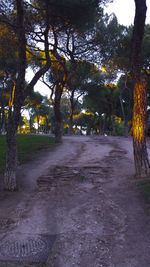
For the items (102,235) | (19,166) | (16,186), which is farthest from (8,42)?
(102,235)

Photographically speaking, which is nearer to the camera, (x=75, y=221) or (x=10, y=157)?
(x=75, y=221)

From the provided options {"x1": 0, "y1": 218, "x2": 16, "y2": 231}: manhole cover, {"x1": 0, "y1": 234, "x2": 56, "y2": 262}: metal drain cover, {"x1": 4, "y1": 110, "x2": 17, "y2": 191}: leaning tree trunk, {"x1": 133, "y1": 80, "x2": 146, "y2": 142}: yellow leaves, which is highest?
{"x1": 133, "y1": 80, "x2": 146, "y2": 142}: yellow leaves

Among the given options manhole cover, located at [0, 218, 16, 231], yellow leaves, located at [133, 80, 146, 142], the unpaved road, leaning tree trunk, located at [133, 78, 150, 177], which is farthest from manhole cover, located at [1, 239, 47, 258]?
yellow leaves, located at [133, 80, 146, 142]

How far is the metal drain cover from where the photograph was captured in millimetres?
3970

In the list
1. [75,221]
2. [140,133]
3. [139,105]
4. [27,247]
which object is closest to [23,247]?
[27,247]

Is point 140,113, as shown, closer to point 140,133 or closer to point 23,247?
point 140,133

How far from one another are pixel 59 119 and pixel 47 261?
15.0 m

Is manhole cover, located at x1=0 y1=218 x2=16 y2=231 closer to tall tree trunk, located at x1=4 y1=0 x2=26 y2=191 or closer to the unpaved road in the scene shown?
the unpaved road

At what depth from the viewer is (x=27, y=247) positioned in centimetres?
425

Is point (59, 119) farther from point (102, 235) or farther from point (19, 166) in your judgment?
point (102, 235)

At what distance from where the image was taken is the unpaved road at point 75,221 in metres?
3.94

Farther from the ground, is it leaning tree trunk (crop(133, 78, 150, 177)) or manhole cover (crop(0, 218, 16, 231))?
leaning tree trunk (crop(133, 78, 150, 177))

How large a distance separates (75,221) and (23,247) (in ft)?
4.99

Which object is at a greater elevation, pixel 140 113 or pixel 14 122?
pixel 140 113
